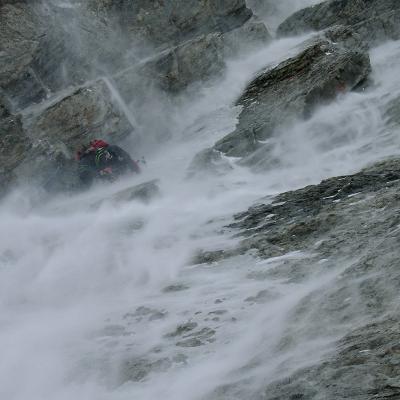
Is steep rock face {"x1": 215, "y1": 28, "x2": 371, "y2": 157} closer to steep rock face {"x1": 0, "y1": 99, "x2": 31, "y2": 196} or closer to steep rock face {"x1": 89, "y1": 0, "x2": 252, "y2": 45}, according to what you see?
steep rock face {"x1": 89, "y1": 0, "x2": 252, "y2": 45}

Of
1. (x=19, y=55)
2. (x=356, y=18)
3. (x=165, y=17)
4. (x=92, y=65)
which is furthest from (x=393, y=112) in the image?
(x=19, y=55)

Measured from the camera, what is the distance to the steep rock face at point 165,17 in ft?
70.7

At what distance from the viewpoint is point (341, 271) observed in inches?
273

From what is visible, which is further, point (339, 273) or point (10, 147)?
point (10, 147)

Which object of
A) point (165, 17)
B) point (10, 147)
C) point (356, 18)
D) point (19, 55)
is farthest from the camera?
point (165, 17)

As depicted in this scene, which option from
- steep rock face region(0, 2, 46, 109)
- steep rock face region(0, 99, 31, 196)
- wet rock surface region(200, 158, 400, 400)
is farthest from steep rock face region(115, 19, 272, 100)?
wet rock surface region(200, 158, 400, 400)

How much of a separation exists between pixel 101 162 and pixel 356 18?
10.8 metres

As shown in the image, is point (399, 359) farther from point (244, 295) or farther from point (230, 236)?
point (230, 236)

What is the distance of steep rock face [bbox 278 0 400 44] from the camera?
19469mm

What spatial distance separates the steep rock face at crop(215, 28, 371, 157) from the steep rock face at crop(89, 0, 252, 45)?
5.22 metres

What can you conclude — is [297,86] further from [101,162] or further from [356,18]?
[356,18]

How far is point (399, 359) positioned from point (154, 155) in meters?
14.5

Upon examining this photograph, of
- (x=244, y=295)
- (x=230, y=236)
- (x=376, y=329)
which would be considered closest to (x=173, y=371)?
(x=244, y=295)

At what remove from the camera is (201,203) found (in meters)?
12.3
